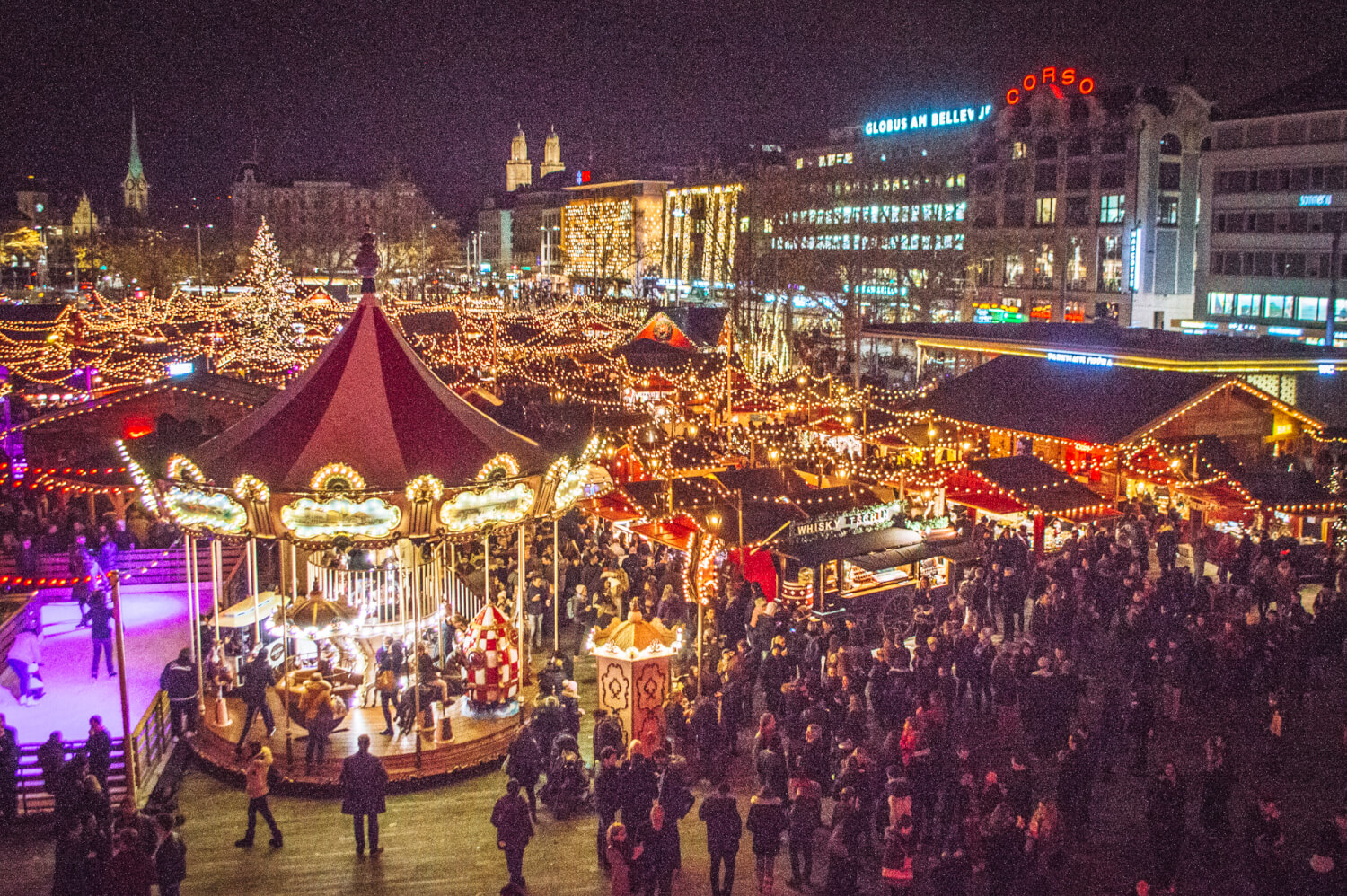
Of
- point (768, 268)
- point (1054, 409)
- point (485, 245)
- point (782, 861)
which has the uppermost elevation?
point (485, 245)

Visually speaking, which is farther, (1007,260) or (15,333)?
A: (1007,260)

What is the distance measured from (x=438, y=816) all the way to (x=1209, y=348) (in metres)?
18.7

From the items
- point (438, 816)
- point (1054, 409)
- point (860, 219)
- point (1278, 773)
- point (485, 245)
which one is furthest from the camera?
point (485, 245)

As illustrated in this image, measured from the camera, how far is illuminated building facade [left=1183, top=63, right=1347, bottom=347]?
132ft

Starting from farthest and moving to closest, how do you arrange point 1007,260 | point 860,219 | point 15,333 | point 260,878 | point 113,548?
point 1007,260 → point 860,219 → point 15,333 → point 113,548 → point 260,878

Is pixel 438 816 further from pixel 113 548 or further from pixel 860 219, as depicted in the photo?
pixel 860 219

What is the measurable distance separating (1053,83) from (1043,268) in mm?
11873

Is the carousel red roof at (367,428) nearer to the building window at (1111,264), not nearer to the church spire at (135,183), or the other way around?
the building window at (1111,264)

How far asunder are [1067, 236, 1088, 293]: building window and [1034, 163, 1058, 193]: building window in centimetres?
279

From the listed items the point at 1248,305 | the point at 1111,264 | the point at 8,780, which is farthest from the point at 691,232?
the point at 8,780

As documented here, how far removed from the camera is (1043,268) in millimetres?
52250

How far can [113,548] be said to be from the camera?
58.3 ft

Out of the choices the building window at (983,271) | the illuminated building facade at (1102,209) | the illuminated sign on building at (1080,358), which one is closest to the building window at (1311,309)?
the illuminated building facade at (1102,209)

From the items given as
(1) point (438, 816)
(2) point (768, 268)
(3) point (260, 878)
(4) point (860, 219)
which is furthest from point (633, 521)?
(2) point (768, 268)
